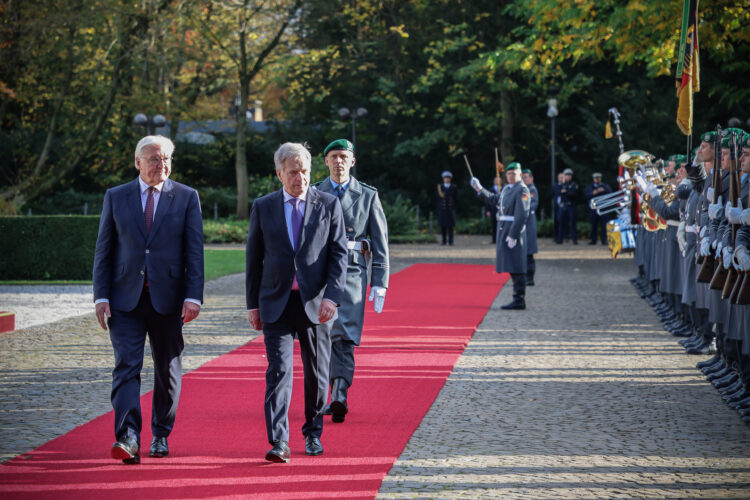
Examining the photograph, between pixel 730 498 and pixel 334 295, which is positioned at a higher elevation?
pixel 334 295

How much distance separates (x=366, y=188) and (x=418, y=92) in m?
33.4

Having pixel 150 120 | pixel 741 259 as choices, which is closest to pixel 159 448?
pixel 741 259

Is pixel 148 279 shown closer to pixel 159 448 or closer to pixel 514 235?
pixel 159 448

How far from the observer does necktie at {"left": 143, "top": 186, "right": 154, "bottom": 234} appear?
6.08 meters

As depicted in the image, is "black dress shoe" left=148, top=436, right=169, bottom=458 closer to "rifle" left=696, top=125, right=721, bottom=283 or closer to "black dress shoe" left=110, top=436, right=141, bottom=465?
"black dress shoe" left=110, top=436, right=141, bottom=465

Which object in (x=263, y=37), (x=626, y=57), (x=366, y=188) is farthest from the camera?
(x=263, y=37)

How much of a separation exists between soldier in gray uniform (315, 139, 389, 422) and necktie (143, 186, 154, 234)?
57.9 inches

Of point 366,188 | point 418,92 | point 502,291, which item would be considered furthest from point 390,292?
point 418,92

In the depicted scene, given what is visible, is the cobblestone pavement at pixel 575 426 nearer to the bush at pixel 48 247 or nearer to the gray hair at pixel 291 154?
the gray hair at pixel 291 154

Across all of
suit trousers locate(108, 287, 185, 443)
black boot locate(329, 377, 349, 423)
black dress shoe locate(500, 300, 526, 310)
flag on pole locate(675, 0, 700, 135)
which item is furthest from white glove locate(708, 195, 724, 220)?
black dress shoe locate(500, 300, 526, 310)

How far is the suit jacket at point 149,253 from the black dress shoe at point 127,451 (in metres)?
0.75

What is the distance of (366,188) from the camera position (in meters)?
7.39

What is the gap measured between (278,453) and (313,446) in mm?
322

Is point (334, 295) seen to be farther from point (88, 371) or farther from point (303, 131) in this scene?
point (303, 131)
